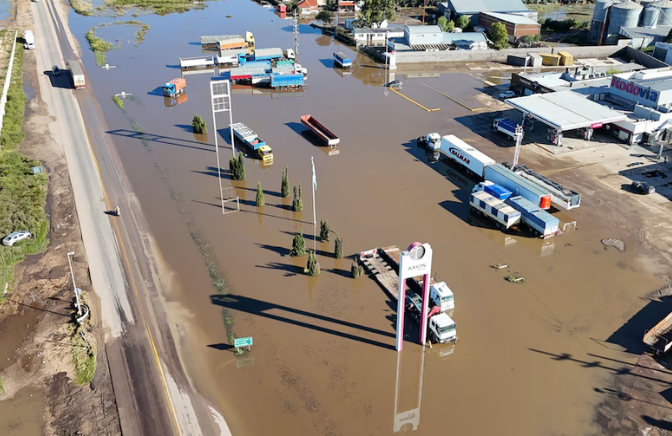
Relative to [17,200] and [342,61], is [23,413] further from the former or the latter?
[342,61]

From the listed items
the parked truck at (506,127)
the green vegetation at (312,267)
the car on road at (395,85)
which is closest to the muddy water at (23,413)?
the green vegetation at (312,267)

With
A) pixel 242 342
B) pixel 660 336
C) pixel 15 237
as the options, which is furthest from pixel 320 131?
pixel 660 336

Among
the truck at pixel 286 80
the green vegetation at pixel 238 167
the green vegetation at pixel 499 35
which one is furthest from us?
the green vegetation at pixel 499 35

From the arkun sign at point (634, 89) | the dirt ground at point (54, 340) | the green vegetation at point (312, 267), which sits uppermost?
the arkun sign at point (634, 89)

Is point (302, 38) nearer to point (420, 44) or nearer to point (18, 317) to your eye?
point (420, 44)

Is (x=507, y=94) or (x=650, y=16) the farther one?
(x=650, y=16)

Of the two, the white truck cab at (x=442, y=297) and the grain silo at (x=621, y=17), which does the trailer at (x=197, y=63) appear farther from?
the grain silo at (x=621, y=17)
